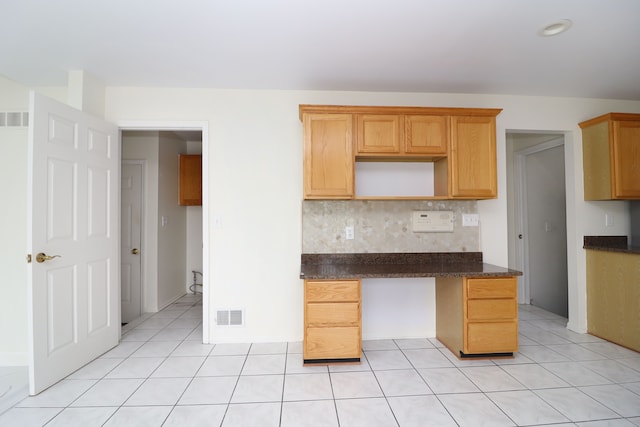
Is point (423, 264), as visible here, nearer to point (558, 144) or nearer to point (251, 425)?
point (251, 425)

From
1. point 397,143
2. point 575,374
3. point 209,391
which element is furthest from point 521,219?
point 209,391

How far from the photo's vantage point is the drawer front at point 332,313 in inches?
93.8

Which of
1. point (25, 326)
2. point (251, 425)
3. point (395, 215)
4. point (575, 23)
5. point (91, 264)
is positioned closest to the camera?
point (251, 425)

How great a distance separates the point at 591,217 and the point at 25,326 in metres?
5.59

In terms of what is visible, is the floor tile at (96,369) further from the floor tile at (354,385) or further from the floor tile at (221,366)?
the floor tile at (354,385)

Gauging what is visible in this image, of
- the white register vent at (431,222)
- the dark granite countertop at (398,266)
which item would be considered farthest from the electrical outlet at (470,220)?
the dark granite countertop at (398,266)

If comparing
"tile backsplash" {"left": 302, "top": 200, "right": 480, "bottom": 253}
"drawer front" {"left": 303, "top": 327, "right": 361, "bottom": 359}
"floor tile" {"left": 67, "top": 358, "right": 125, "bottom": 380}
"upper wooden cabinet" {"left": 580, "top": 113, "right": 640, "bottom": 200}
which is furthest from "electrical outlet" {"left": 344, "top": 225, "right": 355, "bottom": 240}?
"upper wooden cabinet" {"left": 580, "top": 113, "right": 640, "bottom": 200}

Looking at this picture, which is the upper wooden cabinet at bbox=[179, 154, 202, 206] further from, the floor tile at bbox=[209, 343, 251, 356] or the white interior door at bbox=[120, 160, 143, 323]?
the floor tile at bbox=[209, 343, 251, 356]

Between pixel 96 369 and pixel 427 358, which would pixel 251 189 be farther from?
pixel 427 358

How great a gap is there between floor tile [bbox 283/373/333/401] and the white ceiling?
8.01 ft

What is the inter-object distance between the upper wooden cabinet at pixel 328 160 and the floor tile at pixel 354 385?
4.61 feet

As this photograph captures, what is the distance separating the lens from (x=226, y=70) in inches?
102

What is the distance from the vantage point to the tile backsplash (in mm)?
2930

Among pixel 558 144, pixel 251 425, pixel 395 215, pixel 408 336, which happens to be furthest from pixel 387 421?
pixel 558 144
